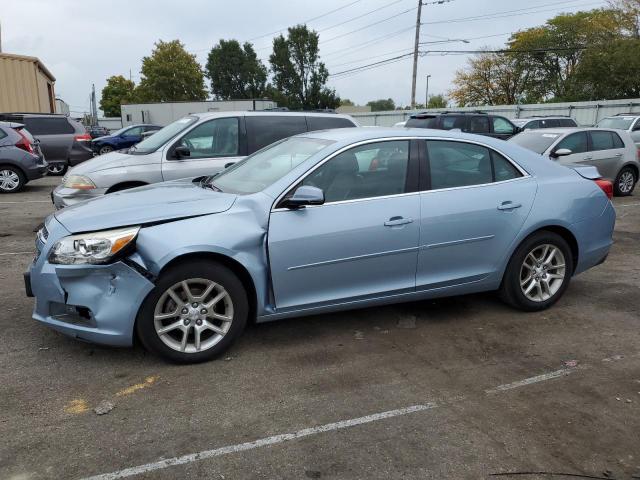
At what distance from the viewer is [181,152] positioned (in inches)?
296

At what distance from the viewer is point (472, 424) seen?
3.21 metres

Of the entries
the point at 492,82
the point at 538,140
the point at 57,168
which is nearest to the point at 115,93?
the point at 492,82

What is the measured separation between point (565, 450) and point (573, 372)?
1035 mm

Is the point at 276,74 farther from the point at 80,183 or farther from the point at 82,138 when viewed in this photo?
the point at 80,183

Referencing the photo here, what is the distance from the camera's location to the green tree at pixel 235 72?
7581 centimetres

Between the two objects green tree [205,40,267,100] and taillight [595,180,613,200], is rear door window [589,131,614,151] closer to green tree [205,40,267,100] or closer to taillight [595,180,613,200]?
taillight [595,180,613,200]

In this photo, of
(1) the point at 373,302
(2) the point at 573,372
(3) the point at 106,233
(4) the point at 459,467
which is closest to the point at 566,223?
(2) the point at 573,372

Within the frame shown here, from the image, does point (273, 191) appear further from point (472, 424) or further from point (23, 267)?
point (23, 267)

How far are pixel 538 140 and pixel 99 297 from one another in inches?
385

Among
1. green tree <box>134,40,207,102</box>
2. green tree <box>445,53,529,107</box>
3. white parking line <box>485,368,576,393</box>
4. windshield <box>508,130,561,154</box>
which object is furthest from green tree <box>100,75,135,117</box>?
white parking line <box>485,368,576,393</box>

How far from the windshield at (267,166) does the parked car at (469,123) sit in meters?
10.5

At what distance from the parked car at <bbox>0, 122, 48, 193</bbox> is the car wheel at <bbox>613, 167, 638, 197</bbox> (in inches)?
511

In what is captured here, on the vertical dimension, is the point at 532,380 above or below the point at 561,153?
below

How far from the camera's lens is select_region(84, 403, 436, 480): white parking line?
275cm
